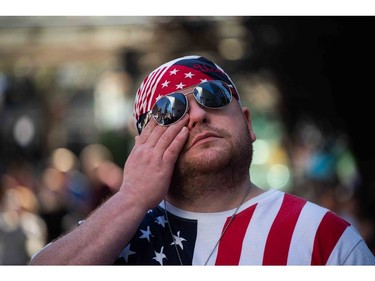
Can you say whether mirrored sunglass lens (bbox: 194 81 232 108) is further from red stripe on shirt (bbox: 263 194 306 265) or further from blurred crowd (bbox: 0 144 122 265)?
blurred crowd (bbox: 0 144 122 265)

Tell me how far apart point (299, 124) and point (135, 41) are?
5.17 meters

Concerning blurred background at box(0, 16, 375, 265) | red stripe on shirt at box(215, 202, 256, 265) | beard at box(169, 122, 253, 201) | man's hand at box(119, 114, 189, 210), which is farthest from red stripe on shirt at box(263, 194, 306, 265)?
blurred background at box(0, 16, 375, 265)

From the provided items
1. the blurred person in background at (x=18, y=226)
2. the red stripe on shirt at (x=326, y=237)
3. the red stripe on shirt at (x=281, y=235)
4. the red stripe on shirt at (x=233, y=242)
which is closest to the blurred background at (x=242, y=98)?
the blurred person in background at (x=18, y=226)

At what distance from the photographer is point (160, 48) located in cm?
1334

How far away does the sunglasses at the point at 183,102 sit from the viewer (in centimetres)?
286

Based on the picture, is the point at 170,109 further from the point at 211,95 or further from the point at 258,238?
the point at 258,238

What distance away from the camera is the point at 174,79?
117 inches

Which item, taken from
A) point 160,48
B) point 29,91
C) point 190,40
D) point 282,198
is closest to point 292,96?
point 190,40

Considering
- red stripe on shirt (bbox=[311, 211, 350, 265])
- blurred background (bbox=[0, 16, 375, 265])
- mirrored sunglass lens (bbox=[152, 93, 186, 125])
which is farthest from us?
blurred background (bbox=[0, 16, 375, 265])

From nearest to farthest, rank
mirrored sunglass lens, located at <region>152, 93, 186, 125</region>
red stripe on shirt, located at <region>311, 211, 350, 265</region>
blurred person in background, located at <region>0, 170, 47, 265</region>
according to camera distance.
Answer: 1. red stripe on shirt, located at <region>311, 211, 350, 265</region>
2. mirrored sunglass lens, located at <region>152, 93, 186, 125</region>
3. blurred person in background, located at <region>0, 170, 47, 265</region>

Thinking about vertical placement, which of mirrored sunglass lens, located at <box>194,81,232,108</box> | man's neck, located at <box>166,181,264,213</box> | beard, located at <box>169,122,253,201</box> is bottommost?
man's neck, located at <box>166,181,264,213</box>

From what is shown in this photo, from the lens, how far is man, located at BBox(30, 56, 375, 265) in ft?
8.61

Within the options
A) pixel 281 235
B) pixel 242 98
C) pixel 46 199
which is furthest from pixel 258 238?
pixel 242 98

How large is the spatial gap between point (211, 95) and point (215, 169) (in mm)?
328
